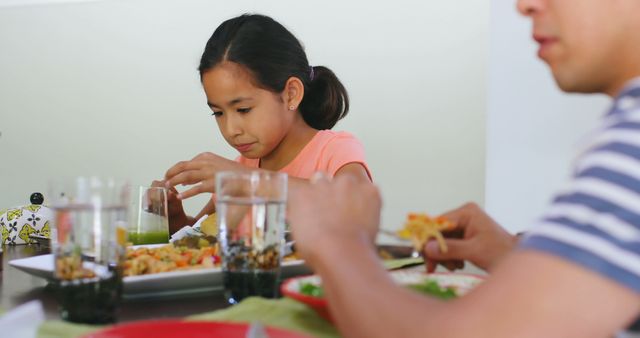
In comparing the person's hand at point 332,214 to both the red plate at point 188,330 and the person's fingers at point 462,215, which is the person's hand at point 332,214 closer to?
the red plate at point 188,330

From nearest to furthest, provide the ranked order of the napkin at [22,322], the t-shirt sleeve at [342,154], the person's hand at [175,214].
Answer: the napkin at [22,322] < the person's hand at [175,214] < the t-shirt sleeve at [342,154]

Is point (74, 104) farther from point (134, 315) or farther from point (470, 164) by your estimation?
point (134, 315)

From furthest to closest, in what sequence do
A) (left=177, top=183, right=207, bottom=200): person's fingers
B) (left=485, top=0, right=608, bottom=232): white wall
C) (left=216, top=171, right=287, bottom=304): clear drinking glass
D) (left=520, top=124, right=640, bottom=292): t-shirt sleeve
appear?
1. (left=485, top=0, right=608, bottom=232): white wall
2. (left=177, top=183, right=207, bottom=200): person's fingers
3. (left=216, top=171, right=287, bottom=304): clear drinking glass
4. (left=520, top=124, right=640, bottom=292): t-shirt sleeve

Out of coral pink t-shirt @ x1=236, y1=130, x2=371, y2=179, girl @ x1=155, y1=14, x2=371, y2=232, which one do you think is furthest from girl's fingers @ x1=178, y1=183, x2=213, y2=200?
coral pink t-shirt @ x1=236, y1=130, x2=371, y2=179

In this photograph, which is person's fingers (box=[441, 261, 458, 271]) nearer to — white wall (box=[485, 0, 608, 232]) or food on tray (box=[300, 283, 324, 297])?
food on tray (box=[300, 283, 324, 297])

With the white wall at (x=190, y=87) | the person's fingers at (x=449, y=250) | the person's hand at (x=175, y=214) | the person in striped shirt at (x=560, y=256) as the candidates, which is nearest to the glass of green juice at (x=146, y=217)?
the person's hand at (x=175, y=214)

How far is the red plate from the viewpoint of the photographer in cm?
59

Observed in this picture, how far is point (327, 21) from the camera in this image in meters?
3.27

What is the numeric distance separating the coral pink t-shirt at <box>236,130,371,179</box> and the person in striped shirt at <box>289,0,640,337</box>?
4.21 ft

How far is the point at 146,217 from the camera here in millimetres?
1376

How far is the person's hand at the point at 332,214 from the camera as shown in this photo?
0.63 m

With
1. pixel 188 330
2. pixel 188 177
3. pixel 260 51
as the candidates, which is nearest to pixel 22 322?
pixel 188 330

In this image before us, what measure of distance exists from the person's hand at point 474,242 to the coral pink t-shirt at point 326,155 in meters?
0.96

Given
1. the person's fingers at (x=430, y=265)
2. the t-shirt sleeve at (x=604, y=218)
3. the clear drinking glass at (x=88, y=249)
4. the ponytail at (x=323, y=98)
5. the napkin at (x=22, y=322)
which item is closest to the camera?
the t-shirt sleeve at (x=604, y=218)
